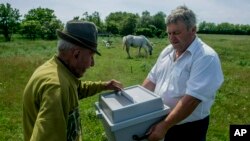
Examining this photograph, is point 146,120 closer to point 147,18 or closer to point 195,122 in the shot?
point 195,122

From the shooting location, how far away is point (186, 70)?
161 inches

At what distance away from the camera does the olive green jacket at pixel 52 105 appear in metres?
2.70

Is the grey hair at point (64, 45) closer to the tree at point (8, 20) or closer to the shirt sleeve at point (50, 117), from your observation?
the shirt sleeve at point (50, 117)

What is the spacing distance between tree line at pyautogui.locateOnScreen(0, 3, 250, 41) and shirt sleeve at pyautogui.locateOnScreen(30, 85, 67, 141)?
2542 inches

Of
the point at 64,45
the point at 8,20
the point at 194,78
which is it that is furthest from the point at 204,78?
the point at 8,20

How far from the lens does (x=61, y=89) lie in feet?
9.15

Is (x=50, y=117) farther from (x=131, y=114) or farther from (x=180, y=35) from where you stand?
(x=180, y=35)

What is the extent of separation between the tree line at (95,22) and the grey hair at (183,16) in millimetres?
63199

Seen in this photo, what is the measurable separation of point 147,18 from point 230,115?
3377 inches

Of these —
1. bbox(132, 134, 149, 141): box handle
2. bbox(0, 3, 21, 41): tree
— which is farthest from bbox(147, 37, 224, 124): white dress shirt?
bbox(0, 3, 21, 41): tree

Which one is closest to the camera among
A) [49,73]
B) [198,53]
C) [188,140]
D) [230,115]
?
[49,73]

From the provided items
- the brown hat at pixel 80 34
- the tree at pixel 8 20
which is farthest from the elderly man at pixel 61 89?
the tree at pixel 8 20

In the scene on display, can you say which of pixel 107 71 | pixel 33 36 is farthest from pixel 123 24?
pixel 107 71

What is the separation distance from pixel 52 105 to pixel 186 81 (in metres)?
1.78
